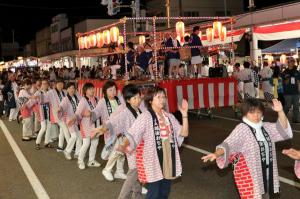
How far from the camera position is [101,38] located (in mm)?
15227

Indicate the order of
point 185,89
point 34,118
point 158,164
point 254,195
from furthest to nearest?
point 34,118, point 185,89, point 158,164, point 254,195

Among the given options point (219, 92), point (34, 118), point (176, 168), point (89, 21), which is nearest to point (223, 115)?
point (219, 92)

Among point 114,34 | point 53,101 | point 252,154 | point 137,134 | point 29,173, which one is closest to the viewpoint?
point 252,154

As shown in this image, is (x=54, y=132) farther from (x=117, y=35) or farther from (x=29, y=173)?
(x=117, y=35)

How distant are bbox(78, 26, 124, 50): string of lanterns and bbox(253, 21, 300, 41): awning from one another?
17.3 feet

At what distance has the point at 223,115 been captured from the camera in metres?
14.7

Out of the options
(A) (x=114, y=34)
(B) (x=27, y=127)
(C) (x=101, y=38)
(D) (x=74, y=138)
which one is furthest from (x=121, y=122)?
(C) (x=101, y=38)

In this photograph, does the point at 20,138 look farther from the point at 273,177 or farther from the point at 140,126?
the point at 273,177

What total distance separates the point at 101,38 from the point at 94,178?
8810 millimetres

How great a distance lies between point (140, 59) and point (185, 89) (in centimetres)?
342

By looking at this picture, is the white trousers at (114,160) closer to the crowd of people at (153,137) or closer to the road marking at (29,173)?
the crowd of people at (153,137)

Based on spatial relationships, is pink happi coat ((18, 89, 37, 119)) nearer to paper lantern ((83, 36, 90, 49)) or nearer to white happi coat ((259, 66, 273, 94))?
paper lantern ((83, 36, 90, 49))

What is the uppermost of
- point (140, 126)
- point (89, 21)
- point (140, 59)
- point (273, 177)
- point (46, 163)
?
point (89, 21)

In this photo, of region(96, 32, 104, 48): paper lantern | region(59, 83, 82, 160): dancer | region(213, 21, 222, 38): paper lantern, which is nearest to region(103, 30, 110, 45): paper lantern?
region(96, 32, 104, 48): paper lantern
